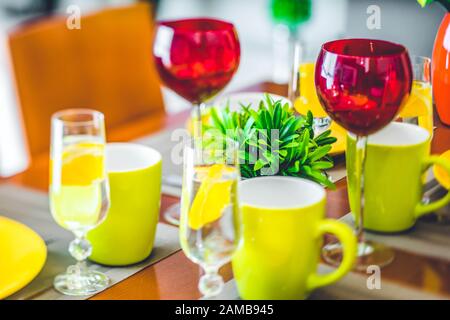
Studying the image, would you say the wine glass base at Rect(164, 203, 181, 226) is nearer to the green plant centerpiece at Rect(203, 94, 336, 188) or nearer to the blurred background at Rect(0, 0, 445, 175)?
the green plant centerpiece at Rect(203, 94, 336, 188)

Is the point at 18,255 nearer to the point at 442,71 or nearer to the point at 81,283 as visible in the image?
the point at 81,283

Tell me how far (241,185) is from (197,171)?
0.26 feet

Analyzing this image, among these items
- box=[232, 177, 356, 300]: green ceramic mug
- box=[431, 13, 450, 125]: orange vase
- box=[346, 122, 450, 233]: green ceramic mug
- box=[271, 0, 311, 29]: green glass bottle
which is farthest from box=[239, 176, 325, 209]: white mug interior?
box=[271, 0, 311, 29]: green glass bottle

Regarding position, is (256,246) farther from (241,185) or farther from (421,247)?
(421,247)

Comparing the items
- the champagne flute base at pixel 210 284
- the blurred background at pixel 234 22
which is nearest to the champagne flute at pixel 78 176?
the champagne flute base at pixel 210 284

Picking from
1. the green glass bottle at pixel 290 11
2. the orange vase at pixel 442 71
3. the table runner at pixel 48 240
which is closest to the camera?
the table runner at pixel 48 240

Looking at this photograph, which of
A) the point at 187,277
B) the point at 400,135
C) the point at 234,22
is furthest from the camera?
the point at 234,22

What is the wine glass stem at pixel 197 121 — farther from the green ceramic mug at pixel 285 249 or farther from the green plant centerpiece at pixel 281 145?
the green ceramic mug at pixel 285 249

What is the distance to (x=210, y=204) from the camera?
667 millimetres

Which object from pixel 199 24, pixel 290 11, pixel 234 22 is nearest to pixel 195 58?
pixel 199 24

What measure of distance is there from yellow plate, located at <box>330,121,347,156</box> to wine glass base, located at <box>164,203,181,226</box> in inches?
7.9

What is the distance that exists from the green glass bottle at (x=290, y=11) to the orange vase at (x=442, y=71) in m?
0.86

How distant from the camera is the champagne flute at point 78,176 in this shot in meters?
0.71

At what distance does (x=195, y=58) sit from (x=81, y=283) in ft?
0.91
